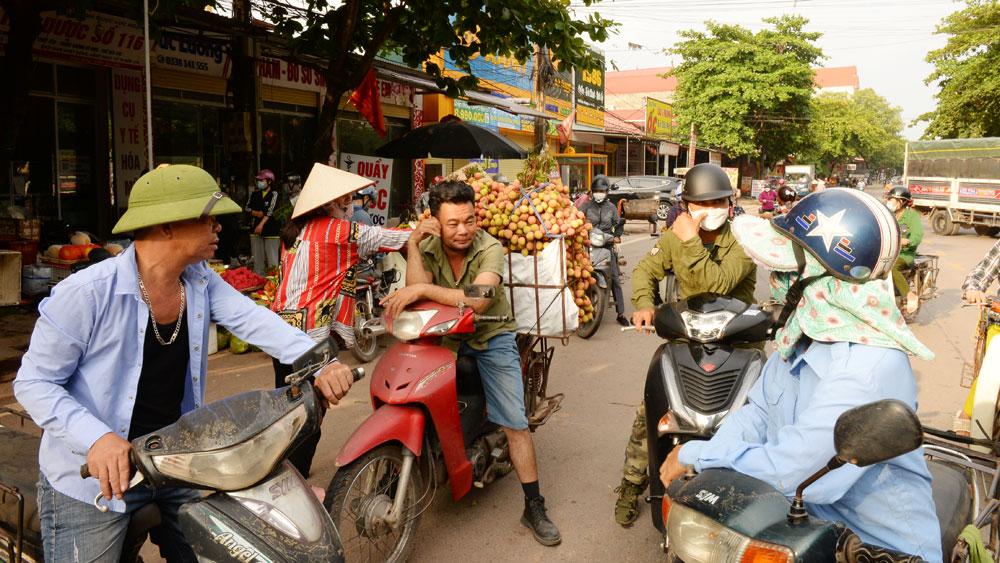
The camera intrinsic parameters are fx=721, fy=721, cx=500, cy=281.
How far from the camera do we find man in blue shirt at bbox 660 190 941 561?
1717mm

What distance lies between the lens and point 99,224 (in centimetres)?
1040

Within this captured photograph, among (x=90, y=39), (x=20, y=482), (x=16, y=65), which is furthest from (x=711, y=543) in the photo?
(x=90, y=39)

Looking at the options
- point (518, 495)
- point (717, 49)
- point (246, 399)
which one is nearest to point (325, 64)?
point (518, 495)

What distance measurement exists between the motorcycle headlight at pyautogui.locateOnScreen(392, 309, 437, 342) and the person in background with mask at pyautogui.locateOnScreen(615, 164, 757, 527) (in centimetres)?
102

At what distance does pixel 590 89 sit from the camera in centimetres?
2980

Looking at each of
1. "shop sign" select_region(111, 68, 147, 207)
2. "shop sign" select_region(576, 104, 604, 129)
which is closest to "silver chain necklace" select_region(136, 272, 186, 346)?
"shop sign" select_region(111, 68, 147, 207)

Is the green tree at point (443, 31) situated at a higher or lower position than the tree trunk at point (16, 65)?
higher

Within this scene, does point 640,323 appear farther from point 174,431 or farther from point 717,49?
point 717,49

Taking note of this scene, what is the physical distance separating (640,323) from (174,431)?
2256 mm

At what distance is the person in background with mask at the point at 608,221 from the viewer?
8844 mm

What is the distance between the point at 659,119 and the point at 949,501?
130ft

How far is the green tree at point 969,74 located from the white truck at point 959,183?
3.97 meters

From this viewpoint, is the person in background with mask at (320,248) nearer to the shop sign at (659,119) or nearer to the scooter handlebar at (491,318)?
the scooter handlebar at (491,318)

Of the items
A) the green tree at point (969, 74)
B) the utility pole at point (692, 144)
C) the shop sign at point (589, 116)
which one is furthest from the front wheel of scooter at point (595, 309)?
the utility pole at point (692, 144)
